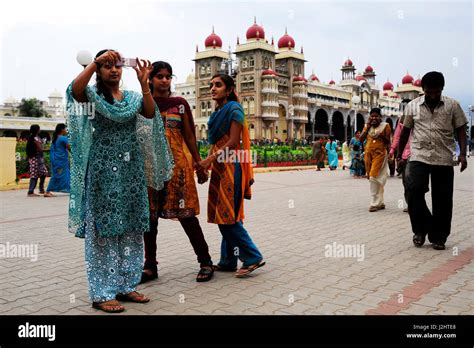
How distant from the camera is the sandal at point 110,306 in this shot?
110 inches

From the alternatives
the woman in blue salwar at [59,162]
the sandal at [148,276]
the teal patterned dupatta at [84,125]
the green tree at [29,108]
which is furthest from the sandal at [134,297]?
the green tree at [29,108]

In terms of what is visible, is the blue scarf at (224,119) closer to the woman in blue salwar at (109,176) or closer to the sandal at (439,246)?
the woman in blue salwar at (109,176)

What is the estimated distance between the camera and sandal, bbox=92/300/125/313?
279cm

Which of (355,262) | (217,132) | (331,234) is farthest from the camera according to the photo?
(331,234)

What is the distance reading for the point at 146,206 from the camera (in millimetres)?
3057

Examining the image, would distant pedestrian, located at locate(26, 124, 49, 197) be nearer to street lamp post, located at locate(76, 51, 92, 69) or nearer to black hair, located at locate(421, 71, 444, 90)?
street lamp post, located at locate(76, 51, 92, 69)

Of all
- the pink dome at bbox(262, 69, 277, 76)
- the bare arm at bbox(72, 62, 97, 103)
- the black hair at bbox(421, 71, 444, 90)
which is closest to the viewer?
the bare arm at bbox(72, 62, 97, 103)

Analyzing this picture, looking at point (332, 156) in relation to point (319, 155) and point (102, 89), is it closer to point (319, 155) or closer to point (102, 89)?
point (319, 155)

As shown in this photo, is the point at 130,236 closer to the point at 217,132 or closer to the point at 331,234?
the point at 217,132

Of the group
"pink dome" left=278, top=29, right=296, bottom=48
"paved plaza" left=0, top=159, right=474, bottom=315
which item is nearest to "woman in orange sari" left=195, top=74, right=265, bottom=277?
"paved plaza" left=0, top=159, right=474, bottom=315

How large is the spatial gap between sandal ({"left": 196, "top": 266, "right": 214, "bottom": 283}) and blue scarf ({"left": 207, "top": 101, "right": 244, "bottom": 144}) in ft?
3.12
